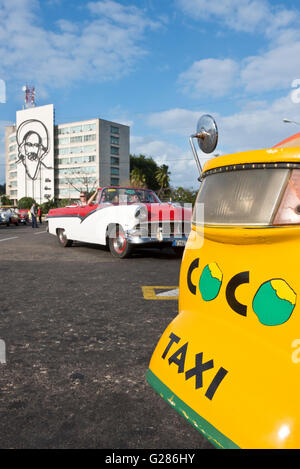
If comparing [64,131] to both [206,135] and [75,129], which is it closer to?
[75,129]

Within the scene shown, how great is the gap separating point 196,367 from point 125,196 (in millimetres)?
7030

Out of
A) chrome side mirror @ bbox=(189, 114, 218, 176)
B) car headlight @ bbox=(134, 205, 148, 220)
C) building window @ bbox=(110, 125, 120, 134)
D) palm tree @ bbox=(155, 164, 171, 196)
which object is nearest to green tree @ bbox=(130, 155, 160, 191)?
palm tree @ bbox=(155, 164, 171, 196)

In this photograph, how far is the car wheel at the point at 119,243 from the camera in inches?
307

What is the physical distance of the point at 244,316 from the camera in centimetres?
151

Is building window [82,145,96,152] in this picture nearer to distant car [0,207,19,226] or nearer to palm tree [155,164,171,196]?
palm tree [155,164,171,196]

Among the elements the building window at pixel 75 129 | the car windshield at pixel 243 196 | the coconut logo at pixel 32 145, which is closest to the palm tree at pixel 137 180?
the building window at pixel 75 129

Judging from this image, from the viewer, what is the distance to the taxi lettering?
4.81 ft

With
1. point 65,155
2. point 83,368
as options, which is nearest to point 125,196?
point 83,368

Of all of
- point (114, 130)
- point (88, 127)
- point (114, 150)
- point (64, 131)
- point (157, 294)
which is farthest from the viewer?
point (64, 131)

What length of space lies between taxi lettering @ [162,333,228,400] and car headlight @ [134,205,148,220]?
18.8 ft

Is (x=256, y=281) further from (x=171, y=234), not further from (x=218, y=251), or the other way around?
(x=171, y=234)

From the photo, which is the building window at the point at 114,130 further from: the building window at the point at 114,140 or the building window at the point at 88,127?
the building window at the point at 88,127

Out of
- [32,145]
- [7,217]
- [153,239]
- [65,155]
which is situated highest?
[32,145]
